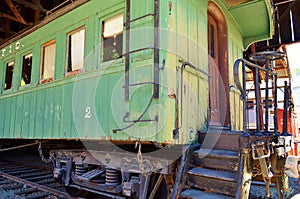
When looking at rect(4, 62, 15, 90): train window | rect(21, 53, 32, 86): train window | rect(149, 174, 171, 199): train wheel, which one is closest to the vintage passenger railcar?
rect(149, 174, 171, 199): train wheel

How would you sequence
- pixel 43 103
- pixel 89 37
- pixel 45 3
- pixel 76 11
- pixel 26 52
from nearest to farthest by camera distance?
pixel 89 37 → pixel 76 11 → pixel 43 103 → pixel 26 52 → pixel 45 3

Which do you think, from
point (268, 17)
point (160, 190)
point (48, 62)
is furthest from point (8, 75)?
point (268, 17)

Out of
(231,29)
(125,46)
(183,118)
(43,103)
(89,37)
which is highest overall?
(231,29)

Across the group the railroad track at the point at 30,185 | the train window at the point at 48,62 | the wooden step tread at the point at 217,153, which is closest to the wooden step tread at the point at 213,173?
the wooden step tread at the point at 217,153

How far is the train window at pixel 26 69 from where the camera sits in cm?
647

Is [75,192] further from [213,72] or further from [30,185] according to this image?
[213,72]

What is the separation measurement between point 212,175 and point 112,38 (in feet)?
8.48

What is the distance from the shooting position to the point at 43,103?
5.56m

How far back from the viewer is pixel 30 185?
5758 mm

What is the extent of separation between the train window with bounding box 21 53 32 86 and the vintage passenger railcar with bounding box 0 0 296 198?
0.15 m

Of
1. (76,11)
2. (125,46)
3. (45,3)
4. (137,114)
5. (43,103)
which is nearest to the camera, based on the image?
(137,114)

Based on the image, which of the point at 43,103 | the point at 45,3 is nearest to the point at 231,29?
the point at 43,103

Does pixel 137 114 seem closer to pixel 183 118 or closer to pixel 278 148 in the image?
pixel 183 118

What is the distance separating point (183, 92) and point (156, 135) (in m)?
0.78
